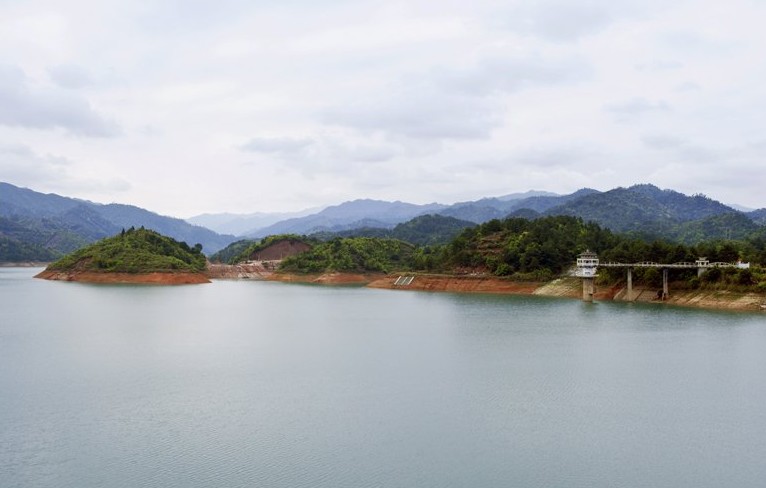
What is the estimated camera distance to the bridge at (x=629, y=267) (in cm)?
5459

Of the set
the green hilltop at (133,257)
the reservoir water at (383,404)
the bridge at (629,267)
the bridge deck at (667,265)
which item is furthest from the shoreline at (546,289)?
the green hilltop at (133,257)

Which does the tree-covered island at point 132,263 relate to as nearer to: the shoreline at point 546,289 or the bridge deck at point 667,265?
the shoreline at point 546,289

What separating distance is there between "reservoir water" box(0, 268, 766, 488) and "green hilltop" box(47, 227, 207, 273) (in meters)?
47.9

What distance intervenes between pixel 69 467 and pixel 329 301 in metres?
47.7

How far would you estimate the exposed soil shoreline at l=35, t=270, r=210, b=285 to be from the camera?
286 ft

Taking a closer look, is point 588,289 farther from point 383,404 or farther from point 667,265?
point 383,404

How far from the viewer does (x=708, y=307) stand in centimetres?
5122

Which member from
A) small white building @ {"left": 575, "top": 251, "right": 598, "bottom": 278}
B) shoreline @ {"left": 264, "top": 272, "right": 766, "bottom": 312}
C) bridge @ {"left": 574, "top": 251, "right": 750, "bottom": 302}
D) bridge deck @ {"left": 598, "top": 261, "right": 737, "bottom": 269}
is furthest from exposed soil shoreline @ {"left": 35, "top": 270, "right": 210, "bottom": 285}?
bridge deck @ {"left": 598, "top": 261, "right": 737, "bottom": 269}

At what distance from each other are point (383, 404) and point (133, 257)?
251 ft

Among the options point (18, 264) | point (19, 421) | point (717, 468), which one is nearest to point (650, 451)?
point (717, 468)

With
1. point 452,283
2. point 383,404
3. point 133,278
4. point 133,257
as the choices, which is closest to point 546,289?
point 452,283

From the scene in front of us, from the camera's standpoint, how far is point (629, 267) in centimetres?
5922

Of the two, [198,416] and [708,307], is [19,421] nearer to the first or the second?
[198,416]

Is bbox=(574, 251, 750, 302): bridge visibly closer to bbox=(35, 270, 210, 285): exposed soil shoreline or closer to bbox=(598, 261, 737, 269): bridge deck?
bbox=(598, 261, 737, 269): bridge deck
